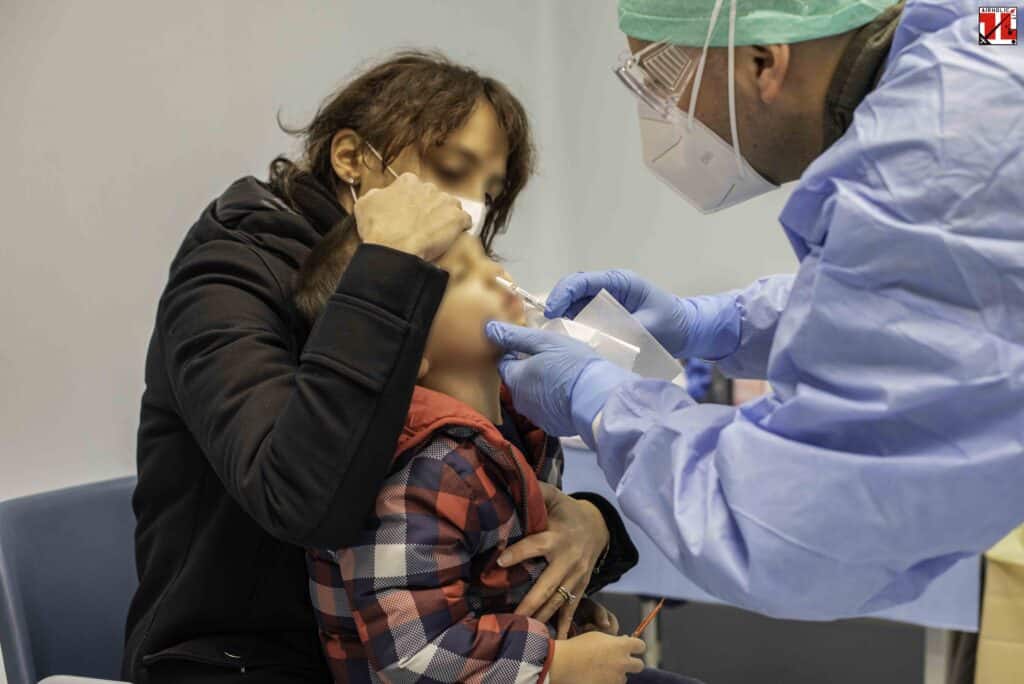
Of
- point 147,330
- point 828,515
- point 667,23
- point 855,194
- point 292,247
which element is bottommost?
point 147,330

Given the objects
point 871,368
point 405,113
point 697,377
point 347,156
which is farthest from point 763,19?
point 697,377

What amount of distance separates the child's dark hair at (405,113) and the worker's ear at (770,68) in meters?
0.46

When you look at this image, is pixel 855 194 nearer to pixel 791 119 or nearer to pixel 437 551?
pixel 791 119

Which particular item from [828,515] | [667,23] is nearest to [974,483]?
[828,515]

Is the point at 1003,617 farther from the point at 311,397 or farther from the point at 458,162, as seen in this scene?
the point at 311,397

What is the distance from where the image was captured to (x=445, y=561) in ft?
3.63

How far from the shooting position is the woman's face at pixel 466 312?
129cm

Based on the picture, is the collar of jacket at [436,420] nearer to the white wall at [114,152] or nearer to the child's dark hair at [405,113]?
the child's dark hair at [405,113]

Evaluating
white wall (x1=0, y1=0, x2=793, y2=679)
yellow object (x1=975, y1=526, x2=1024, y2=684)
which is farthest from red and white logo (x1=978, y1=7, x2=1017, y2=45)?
white wall (x1=0, y1=0, x2=793, y2=679)

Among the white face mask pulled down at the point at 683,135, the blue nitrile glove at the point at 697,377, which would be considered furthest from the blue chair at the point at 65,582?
the blue nitrile glove at the point at 697,377

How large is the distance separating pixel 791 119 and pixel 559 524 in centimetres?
57

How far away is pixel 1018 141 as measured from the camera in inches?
35.8

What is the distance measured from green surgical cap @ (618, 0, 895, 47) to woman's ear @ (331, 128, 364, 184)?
49 cm

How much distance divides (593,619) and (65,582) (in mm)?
832
